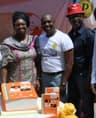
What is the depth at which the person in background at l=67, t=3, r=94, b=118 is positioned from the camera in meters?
3.67

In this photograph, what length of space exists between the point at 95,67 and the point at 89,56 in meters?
0.45

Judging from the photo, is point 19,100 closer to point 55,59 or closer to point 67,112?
point 67,112

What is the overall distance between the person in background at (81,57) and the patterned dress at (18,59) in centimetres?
50

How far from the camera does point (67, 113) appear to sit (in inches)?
88.1

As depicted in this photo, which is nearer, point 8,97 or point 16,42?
point 8,97

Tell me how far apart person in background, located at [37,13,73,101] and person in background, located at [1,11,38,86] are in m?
0.19

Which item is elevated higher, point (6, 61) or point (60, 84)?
point (6, 61)

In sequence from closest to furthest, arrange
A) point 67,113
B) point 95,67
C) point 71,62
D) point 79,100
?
point 67,113 < point 95,67 < point 71,62 < point 79,100

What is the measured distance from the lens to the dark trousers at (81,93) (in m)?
3.75

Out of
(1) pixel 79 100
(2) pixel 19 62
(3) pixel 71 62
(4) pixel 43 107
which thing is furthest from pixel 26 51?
(4) pixel 43 107

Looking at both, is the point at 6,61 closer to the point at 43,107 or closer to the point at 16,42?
the point at 16,42

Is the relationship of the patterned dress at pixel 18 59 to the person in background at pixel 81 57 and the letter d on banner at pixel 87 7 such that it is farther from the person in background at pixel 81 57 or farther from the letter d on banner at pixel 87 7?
the letter d on banner at pixel 87 7

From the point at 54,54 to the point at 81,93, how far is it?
529 mm

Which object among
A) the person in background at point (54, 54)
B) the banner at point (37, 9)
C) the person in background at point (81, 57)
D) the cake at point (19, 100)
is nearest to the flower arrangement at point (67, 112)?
the cake at point (19, 100)
